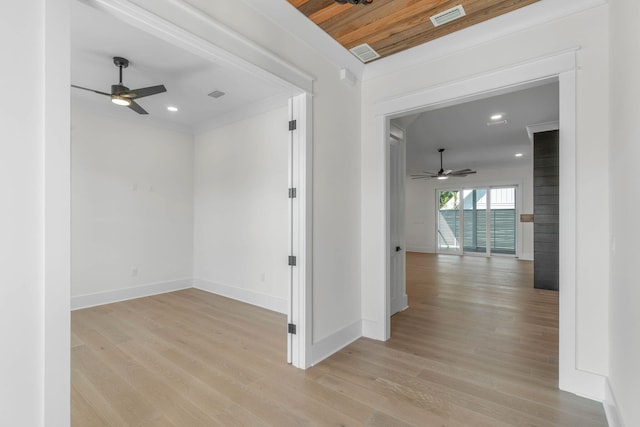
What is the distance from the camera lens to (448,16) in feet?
7.68

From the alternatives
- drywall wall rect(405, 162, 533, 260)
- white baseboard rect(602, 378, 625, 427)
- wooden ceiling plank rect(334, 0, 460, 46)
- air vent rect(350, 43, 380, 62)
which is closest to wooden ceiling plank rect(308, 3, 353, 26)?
wooden ceiling plank rect(334, 0, 460, 46)

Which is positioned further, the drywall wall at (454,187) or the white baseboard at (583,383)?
the drywall wall at (454,187)

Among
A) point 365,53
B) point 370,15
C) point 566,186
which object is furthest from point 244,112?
point 566,186

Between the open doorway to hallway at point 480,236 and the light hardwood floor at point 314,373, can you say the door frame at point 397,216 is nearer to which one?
the open doorway to hallway at point 480,236

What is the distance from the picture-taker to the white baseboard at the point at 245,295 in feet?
13.3

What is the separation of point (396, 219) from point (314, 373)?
225cm

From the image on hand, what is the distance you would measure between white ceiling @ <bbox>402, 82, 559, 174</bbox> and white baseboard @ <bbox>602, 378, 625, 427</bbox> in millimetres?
3021

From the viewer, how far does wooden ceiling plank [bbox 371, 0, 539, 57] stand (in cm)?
223

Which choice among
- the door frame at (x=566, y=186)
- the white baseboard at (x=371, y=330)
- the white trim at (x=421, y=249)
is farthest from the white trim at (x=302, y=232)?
the white trim at (x=421, y=249)

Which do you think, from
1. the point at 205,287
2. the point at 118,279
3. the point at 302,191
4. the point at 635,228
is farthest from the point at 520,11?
the point at 118,279

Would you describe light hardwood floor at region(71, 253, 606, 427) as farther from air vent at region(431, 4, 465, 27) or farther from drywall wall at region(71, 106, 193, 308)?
air vent at region(431, 4, 465, 27)

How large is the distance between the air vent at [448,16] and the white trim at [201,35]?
1.23 meters

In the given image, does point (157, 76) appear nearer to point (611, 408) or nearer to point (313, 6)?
point (313, 6)
